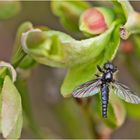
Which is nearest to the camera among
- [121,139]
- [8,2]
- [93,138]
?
[8,2]

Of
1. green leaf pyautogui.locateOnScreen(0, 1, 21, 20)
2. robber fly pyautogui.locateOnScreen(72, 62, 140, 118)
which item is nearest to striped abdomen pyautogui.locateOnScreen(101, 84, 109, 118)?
robber fly pyautogui.locateOnScreen(72, 62, 140, 118)

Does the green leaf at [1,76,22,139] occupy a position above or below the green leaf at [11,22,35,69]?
below

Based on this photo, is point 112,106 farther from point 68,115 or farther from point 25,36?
point 68,115

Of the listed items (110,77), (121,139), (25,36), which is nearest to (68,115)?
(110,77)

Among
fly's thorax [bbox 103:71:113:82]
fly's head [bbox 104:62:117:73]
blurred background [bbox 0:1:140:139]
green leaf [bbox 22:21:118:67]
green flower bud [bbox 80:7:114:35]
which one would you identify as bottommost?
blurred background [bbox 0:1:140:139]

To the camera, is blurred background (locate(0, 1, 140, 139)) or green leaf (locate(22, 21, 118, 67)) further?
blurred background (locate(0, 1, 140, 139))

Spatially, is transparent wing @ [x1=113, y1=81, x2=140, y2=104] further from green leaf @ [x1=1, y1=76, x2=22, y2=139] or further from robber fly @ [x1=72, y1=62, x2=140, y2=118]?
green leaf @ [x1=1, y1=76, x2=22, y2=139]

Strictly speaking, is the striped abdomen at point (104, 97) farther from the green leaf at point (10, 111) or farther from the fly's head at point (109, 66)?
the green leaf at point (10, 111)
